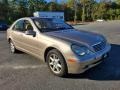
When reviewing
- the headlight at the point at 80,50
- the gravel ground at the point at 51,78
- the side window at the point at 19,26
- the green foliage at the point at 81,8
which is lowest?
the gravel ground at the point at 51,78

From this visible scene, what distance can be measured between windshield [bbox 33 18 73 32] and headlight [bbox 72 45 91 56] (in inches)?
58.9

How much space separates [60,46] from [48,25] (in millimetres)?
1572

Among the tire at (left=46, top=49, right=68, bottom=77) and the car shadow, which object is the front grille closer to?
the car shadow

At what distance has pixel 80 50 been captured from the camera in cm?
490

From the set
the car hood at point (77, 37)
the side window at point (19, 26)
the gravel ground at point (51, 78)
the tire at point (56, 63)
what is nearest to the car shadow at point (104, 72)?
the gravel ground at point (51, 78)

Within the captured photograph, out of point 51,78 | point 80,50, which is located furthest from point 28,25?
point 80,50

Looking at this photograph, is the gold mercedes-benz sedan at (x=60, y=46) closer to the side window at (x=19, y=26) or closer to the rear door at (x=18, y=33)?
the rear door at (x=18, y=33)

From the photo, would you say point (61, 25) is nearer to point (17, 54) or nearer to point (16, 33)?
point (16, 33)

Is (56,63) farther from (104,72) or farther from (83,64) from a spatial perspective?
(104,72)

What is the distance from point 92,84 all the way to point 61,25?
8.49 ft

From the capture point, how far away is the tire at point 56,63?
200 inches

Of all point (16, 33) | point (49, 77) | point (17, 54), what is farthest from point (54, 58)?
point (17, 54)

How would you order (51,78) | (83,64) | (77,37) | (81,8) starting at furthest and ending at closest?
(81,8), (77,37), (51,78), (83,64)

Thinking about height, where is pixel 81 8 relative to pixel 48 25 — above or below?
above
